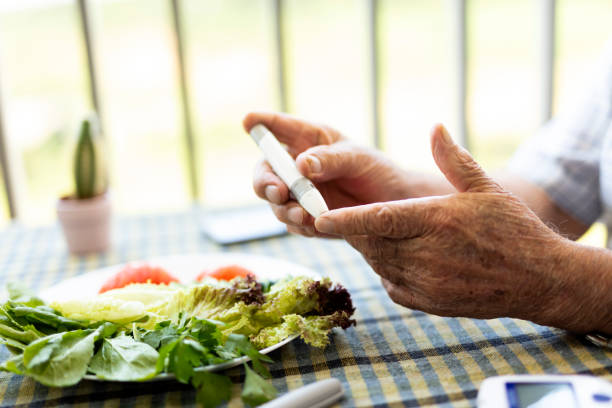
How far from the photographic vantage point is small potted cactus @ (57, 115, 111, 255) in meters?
1.38

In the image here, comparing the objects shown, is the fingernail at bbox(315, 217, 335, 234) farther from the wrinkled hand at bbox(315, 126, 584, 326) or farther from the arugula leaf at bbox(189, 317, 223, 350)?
the arugula leaf at bbox(189, 317, 223, 350)

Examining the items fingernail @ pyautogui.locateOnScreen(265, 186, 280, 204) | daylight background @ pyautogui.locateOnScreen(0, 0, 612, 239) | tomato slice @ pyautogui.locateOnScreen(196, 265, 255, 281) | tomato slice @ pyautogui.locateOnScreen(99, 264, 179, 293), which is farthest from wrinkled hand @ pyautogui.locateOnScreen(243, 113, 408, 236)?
daylight background @ pyautogui.locateOnScreen(0, 0, 612, 239)

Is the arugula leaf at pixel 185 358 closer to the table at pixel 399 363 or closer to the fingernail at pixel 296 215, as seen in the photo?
the table at pixel 399 363

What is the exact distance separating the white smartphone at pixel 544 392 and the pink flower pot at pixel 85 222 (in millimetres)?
1070

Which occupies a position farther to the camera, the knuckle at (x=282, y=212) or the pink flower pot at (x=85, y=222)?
the pink flower pot at (x=85, y=222)

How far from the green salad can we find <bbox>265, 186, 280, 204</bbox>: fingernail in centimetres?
19

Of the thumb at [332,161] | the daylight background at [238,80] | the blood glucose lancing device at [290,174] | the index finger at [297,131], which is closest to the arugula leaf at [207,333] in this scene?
the blood glucose lancing device at [290,174]

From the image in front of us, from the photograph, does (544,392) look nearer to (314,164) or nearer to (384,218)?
(384,218)

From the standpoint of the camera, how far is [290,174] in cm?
100

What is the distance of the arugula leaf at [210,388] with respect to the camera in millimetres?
695

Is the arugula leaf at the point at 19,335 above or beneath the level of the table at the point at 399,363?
above

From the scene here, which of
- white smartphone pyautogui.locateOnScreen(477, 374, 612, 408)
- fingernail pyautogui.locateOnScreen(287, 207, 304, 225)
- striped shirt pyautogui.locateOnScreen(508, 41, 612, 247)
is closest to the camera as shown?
white smartphone pyautogui.locateOnScreen(477, 374, 612, 408)

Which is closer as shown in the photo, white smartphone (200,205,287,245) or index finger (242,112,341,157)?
index finger (242,112,341,157)

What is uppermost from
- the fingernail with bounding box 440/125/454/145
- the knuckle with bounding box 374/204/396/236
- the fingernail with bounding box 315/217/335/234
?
the fingernail with bounding box 440/125/454/145
